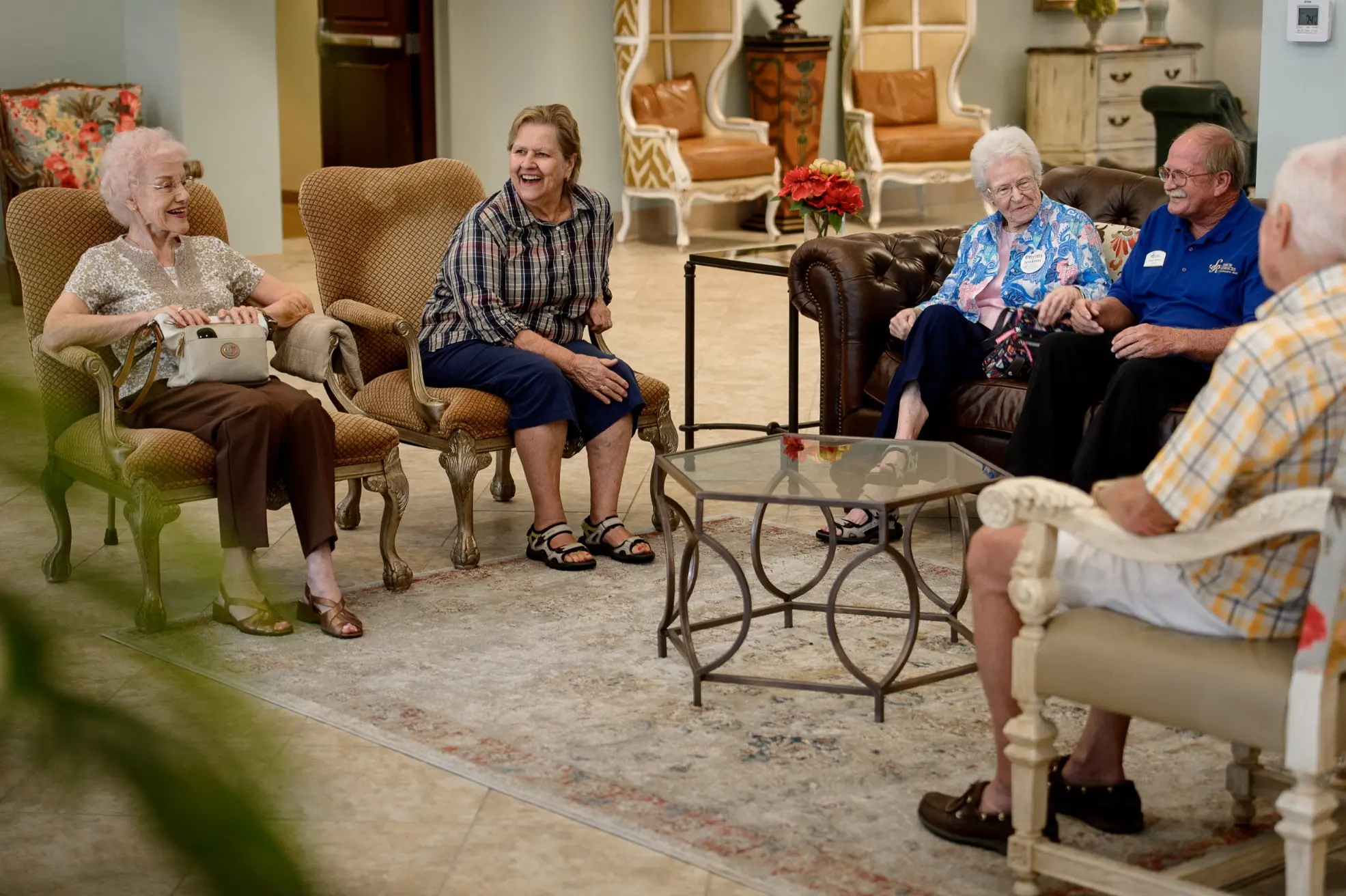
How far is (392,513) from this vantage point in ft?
13.2

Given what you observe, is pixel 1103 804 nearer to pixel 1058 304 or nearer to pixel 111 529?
pixel 1058 304

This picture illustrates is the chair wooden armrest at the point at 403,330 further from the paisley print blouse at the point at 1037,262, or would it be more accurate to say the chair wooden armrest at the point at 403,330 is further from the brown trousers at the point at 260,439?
the paisley print blouse at the point at 1037,262

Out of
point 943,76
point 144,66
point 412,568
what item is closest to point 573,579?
point 412,568

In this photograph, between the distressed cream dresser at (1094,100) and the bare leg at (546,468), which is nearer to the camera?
the bare leg at (546,468)

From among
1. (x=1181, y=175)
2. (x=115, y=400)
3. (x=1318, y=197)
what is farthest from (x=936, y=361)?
(x=1318, y=197)

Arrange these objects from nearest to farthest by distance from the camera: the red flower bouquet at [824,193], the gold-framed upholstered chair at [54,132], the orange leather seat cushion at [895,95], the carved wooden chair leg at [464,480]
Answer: the carved wooden chair leg at [464,480], the red flower bouquet at [824,193], the gold-framed upholstered chair at [54,132], the orange leather seat cushion at [895,95]

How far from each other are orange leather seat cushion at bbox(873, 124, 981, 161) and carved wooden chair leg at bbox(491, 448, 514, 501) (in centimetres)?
671

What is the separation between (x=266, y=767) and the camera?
1.00ft

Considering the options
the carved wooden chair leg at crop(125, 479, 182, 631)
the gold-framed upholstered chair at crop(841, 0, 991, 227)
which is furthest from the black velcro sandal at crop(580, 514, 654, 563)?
the gold-framed upholstered chair at crop(841, 0, 991, 227)

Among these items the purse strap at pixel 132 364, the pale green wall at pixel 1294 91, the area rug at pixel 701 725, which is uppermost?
the pale green wall at pixel 1294 91

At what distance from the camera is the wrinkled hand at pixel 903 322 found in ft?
14.7

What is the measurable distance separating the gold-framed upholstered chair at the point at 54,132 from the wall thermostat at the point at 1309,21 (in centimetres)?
560

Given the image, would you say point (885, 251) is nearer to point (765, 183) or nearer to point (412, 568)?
point (412, 568)

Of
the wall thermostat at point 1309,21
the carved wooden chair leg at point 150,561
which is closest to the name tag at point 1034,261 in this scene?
the wall thermostat at point 1309,21
